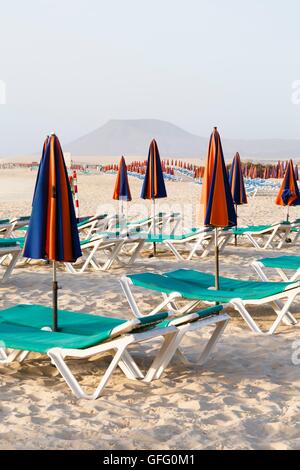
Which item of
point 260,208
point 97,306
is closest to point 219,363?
point 97,306

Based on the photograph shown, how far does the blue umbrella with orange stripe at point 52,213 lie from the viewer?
445 centimetres

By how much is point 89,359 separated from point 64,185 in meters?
1.33

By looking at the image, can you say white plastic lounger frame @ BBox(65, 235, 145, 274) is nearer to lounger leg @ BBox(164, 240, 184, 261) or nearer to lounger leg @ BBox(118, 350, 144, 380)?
lounger leg @ BBox(164, 240, 184, 261)

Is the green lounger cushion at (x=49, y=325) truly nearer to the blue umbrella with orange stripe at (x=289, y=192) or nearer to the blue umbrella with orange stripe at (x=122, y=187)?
the blue umbrella with orange stripe at (x=122, y=187)

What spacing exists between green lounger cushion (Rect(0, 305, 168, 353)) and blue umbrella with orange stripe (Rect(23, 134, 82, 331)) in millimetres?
530

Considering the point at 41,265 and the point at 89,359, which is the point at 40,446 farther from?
the point at 41,265

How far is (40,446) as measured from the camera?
334 cm

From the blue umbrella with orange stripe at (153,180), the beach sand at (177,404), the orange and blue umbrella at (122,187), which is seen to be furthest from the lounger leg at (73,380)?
the orange and blue umbrella at (122,187)

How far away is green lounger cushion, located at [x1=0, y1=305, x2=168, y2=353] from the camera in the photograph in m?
4.15

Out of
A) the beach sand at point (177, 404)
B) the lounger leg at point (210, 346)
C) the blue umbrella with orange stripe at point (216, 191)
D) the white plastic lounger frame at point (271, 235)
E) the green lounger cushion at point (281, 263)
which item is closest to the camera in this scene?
the beach sand at point (177, 404)

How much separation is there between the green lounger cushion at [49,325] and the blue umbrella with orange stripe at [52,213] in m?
0.53

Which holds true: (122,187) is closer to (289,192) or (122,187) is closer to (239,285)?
(289,192)

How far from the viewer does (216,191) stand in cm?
596

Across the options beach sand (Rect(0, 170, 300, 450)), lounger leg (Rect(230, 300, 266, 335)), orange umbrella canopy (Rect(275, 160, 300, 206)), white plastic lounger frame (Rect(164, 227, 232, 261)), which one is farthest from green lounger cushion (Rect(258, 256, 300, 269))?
orange umbrella canopy (Rect(275, 160, 300, 206))
